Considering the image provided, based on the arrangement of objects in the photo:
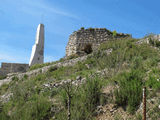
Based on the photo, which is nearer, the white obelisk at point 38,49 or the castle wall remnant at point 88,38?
the castle wall remnant at point 88,38

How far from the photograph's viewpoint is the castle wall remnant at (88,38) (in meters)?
16.7

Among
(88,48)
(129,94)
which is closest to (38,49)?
(88,48)

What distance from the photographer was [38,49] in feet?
81.6

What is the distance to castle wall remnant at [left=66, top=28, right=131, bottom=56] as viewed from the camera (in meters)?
16.7

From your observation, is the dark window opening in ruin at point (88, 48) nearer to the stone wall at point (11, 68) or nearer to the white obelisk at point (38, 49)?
the stone wall at point (11, 68)

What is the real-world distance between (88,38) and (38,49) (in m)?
10.1

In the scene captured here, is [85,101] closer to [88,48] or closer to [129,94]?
[129,94]

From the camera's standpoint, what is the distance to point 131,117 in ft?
13.9

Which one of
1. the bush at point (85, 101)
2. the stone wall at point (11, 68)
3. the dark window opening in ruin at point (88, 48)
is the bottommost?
the bush at point (85, 101)

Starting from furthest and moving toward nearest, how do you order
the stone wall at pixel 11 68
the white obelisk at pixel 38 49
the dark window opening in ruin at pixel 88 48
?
1. the white obelisk at pixel 38 49
2. the stone wall at pixel 11 68
3. the dark window opening in ruin at pixel 88 48

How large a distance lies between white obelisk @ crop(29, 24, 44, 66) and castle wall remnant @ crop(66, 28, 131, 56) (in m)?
8.29

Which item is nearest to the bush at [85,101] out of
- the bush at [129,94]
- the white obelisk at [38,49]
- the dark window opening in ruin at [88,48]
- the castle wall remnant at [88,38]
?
the bush at [129,94]

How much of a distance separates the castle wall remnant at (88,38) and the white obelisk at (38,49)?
829 centimetres

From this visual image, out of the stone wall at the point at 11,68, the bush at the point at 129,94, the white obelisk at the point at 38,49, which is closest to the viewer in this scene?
the bush at the point at 129,94
